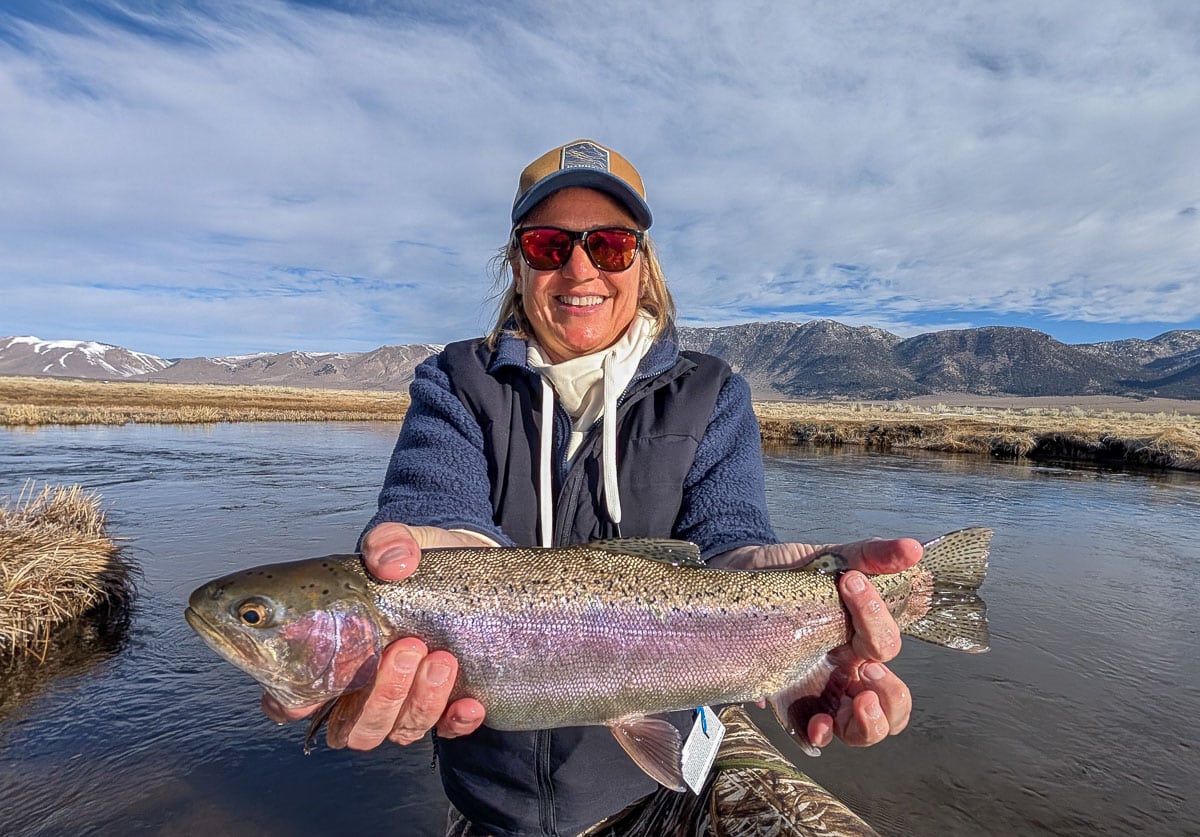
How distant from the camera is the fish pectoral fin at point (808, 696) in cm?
262

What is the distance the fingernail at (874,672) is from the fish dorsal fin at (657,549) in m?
0.75

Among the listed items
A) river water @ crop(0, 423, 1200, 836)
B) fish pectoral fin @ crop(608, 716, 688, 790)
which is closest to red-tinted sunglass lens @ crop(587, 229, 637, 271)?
fish pectoral fin @ crop(608, 716, 688, 790)

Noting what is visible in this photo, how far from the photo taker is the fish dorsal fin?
2.52 metres

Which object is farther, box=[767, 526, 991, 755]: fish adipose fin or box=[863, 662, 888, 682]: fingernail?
box=[767, 526, 991, 755]: fish adipose fin

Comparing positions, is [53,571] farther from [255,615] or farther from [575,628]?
[575,628]

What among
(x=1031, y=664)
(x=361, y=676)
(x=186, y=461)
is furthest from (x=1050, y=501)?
(x=186, y=461)

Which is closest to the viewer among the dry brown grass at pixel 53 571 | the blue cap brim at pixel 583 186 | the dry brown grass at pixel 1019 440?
the blue cap brim at pixel 583 186

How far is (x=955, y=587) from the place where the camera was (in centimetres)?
275

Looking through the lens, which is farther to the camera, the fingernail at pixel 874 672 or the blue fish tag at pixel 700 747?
the blue fish tag at pixel 700 747

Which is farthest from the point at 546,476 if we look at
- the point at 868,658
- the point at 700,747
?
the point at 868,658

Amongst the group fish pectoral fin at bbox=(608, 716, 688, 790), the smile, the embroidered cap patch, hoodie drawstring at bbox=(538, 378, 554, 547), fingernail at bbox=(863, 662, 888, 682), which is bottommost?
fish pectoral fin at bbox=(608, 716, 688, 790)

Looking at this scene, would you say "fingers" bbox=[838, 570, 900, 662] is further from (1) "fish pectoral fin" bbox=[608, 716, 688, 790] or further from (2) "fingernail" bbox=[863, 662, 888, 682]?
(1) "fish pectoral fin" bbox=[608, 716, 688, 790]

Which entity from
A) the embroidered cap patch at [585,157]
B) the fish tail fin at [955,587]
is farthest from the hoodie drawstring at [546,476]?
the fish tail fin at [955,587]

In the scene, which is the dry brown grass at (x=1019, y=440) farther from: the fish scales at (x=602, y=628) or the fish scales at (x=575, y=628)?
the fish scales at (x=602, y=628)
